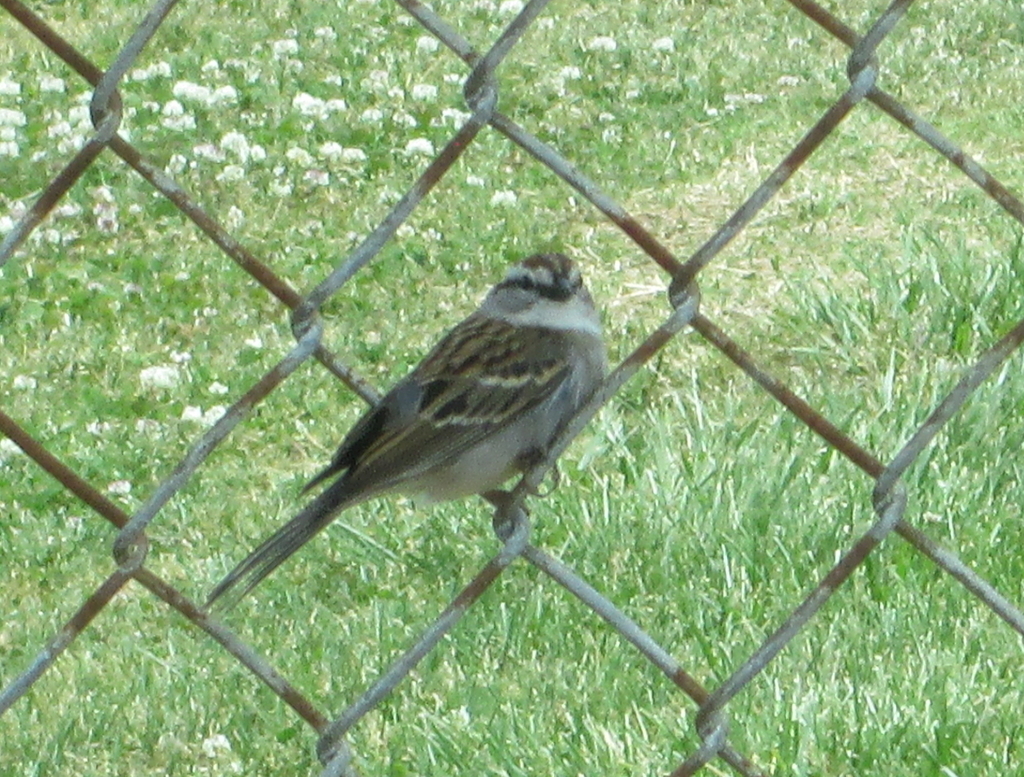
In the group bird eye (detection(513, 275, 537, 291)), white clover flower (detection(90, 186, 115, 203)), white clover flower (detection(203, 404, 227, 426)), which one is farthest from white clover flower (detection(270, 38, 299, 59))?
bird eye (detection(513, 275, 537, 291))

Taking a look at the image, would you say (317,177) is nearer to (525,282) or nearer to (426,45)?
(426,45)

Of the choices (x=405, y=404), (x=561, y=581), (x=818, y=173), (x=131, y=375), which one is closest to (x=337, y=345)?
(x=131, y=375)

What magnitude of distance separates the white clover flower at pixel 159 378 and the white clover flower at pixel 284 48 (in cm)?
284

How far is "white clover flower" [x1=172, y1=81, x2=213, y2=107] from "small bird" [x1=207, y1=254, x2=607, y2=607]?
4276 millimetres

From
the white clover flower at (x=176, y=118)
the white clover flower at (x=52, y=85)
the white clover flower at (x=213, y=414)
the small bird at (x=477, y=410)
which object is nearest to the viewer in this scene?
the small bird at (x=477, y=410)

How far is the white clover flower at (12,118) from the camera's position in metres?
7.05

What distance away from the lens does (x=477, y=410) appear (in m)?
2.97

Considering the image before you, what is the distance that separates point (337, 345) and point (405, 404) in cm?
238

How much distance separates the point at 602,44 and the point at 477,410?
5.12 m

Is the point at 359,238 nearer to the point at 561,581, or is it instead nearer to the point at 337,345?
the point at 337,345

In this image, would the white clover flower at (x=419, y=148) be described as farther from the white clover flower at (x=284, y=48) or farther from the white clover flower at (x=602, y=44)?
the white clover flower at (x=602, y=44)

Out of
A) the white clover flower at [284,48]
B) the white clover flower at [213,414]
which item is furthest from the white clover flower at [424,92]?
the white clover flower at [213,414]

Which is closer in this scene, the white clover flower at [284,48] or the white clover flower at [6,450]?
the white clover flower at [6,450]

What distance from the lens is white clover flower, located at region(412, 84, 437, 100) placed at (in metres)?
7.32
